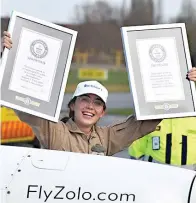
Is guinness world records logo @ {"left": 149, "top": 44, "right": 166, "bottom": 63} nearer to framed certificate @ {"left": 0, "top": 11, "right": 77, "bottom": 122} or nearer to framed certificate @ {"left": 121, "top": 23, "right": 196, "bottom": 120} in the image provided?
framed certificate @ {"left": 121, "top": 23, "right": 196, "bottom": 120}

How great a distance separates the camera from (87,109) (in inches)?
146

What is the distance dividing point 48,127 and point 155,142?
1381 millimetres

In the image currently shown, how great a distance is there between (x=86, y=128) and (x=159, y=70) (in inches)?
22.0

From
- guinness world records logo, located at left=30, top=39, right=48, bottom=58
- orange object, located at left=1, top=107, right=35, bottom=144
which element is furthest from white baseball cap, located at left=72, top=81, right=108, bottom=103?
orange object, located at left=1, top=107, right=35, bottom=144

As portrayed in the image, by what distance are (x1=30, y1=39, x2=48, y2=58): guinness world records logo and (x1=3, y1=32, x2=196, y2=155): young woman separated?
0.44ft

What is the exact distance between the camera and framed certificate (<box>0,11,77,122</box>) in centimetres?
348

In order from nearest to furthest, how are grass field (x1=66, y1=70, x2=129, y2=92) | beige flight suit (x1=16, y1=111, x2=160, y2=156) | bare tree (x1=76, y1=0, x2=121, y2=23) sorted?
beige flight suit (x1=16, y1=111, x2=160, y2=156)
grass field (x1=66, y1=70, x2=129, y2=92)
bare tree (x1=76, y1=0, x2=121, y2=23)

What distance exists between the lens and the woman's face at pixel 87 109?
370cm

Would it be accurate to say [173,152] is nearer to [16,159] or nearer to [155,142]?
[155,142]

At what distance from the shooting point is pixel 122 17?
2962 cm

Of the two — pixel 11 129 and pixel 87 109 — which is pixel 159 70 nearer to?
pixel 87 109

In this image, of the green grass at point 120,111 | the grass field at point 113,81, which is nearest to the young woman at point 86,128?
the green grass at point 120,111

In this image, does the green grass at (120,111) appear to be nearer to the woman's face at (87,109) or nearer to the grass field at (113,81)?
the grass field at (113,81)

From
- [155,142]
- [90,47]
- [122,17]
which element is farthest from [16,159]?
[90,47]
